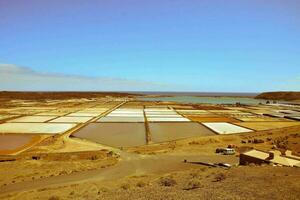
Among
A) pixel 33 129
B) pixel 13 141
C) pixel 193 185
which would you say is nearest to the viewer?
pixel 193 185

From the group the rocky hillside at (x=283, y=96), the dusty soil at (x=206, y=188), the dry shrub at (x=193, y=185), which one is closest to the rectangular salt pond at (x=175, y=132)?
the dusty soil at (x=206, y=188)

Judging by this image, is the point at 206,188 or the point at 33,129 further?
the point at 33,129

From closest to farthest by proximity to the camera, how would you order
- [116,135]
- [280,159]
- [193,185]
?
[193,185], [280,159], [116,135]

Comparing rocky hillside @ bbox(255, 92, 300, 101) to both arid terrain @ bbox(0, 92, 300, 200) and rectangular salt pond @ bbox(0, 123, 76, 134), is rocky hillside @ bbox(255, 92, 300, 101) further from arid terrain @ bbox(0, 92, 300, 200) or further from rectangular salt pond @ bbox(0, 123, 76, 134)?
rectangular salt pond @ bbox(0, 123, 76, 134)

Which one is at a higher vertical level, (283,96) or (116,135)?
(283,96)

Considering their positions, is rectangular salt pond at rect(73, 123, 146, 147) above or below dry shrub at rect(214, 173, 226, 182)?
below

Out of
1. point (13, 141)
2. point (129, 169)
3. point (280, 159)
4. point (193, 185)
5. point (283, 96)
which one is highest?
point (283, 96)

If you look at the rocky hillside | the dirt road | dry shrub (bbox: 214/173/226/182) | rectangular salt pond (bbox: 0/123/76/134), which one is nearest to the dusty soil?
dry shrub (bbox: 214/173/226/182)

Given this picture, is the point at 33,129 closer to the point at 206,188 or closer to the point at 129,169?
the point at 129,169

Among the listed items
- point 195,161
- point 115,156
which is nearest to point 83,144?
point 115,156

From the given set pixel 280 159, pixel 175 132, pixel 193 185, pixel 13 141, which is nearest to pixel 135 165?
pixel 193 185
